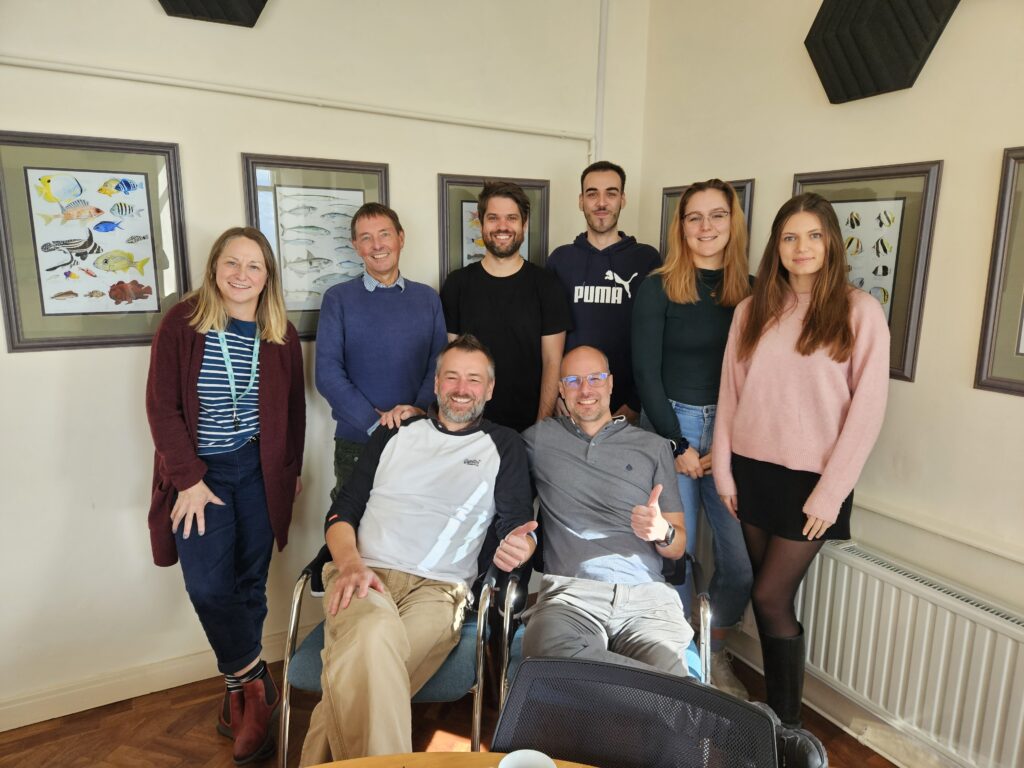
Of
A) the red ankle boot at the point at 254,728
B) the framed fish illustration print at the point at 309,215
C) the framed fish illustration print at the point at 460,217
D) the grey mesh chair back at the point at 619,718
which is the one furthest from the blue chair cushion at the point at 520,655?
the framed fish illustration print at the point at 460,217

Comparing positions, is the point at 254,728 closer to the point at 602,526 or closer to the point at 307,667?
the point at 307,667

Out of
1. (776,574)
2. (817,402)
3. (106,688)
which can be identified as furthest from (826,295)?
(106,688)

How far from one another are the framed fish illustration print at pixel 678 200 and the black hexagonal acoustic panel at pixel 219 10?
1820mm

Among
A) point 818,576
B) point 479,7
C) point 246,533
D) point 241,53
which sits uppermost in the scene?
point 479,7

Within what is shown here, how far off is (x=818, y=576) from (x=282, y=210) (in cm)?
250

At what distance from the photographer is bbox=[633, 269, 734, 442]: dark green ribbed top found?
2430 mm

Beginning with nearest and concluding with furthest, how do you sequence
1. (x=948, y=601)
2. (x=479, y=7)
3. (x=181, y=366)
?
1. (x=948, y=601)
2. (x=181, y=366)
3. (x=479, y=7)

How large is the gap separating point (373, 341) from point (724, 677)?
6.40 ft

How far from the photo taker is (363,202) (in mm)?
2840

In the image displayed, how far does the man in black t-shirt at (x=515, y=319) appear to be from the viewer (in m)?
2.74

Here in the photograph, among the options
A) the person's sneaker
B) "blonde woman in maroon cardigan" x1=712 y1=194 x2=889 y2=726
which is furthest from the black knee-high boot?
the person's sneaker

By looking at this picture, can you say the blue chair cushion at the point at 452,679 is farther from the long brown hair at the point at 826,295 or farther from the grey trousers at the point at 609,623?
the long brown hair at the point at 826,295

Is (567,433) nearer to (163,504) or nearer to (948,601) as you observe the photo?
(948,601)

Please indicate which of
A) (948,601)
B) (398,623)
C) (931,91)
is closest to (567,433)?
(398,623)
